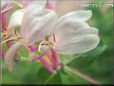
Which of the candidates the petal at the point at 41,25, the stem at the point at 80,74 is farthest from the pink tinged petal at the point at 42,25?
the stem at the point at 80,74

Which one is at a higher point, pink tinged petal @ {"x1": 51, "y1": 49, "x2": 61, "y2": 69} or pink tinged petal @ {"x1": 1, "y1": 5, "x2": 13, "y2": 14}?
pink tinged petal @ {"x1": 1, "y1": 5, "x2": 13, "y2": 14}

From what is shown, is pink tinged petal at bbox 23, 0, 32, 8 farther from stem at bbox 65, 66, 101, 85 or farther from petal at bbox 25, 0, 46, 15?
stem at bbox 65, 66, 101, 85

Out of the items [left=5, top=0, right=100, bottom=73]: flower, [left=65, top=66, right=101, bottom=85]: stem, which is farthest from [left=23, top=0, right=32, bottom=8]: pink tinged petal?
[left=65, top=66, right=101, bottom=85]: stem

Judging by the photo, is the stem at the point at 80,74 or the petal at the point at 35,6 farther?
the stem at the point at 80,74

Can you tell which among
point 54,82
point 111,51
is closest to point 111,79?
point 111,51

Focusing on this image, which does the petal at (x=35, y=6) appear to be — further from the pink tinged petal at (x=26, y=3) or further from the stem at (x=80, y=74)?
the stem at (x=80, y=74)

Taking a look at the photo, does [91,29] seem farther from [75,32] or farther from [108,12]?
[108,12]
